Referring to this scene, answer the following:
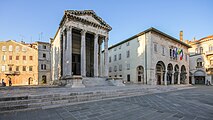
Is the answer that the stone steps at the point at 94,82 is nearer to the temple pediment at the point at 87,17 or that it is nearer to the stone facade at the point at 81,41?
the stone facade at the point at 81,41

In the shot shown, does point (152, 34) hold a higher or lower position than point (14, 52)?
higher

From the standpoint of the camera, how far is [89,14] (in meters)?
18.3

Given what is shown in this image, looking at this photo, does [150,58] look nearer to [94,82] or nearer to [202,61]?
[94,82]

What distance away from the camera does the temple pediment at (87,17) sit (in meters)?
16.1

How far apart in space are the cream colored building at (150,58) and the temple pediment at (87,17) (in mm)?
7284

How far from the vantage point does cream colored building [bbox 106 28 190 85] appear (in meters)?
21.7

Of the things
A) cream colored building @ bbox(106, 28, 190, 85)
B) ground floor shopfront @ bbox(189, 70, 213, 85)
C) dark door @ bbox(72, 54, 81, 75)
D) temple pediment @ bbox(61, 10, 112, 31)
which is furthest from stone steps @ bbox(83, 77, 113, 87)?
ground floor shopfront @ bbox(189, 70, 213, 85)

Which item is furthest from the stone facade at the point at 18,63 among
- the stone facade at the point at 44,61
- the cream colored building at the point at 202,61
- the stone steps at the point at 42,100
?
the cream colored building at the point at 202,61

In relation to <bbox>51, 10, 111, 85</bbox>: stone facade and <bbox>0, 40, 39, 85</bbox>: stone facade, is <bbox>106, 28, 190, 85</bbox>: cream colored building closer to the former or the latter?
<bbox>51, 10, 111, 85</bbox>: stone facade

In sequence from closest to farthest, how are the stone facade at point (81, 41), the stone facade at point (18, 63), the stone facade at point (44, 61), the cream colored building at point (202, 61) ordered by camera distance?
the stone facade at point (81, 41) < the stone facade at point (18, 63) < the stone facade at point (44, 61) < the cream colored building at point (202, 61)

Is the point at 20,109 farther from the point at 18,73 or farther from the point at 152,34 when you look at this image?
the point at 18,73

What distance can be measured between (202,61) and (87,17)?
1258 inches

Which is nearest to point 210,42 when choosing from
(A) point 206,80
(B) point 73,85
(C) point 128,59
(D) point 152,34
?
(A) point 206,80

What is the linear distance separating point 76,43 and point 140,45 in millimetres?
11677
